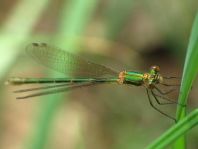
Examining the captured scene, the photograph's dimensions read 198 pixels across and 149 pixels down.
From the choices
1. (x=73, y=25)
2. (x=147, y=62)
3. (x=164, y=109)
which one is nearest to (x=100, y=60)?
(x=164, y=109)

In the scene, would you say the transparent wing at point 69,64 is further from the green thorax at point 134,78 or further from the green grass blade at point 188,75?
the green grass blade at point 188,75

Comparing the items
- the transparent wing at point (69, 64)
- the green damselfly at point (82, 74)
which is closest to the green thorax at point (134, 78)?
the green damselfly at point (82, 74)

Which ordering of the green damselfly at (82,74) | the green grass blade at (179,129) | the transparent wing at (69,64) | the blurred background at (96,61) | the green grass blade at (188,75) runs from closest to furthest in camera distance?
the green grass blade at (179,129), the green grass blade at (188,75), the blurred background at (96,61), the green damselfly at (82,74), the transparent wing at (69,64)

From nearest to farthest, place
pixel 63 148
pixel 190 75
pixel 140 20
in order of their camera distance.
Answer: pixel 190 75
pixel 63 148
pixel 140 20

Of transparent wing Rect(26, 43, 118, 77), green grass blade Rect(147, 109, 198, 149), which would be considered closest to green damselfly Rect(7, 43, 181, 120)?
transparent wing Rect(26, 43, 118, 77)

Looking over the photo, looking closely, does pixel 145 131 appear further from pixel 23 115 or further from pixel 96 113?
pixel 23 115

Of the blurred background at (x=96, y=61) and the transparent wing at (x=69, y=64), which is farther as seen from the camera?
the transparent wing at (x=69, y=64)

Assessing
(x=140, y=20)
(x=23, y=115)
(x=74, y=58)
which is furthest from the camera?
(x=140, y=20)
